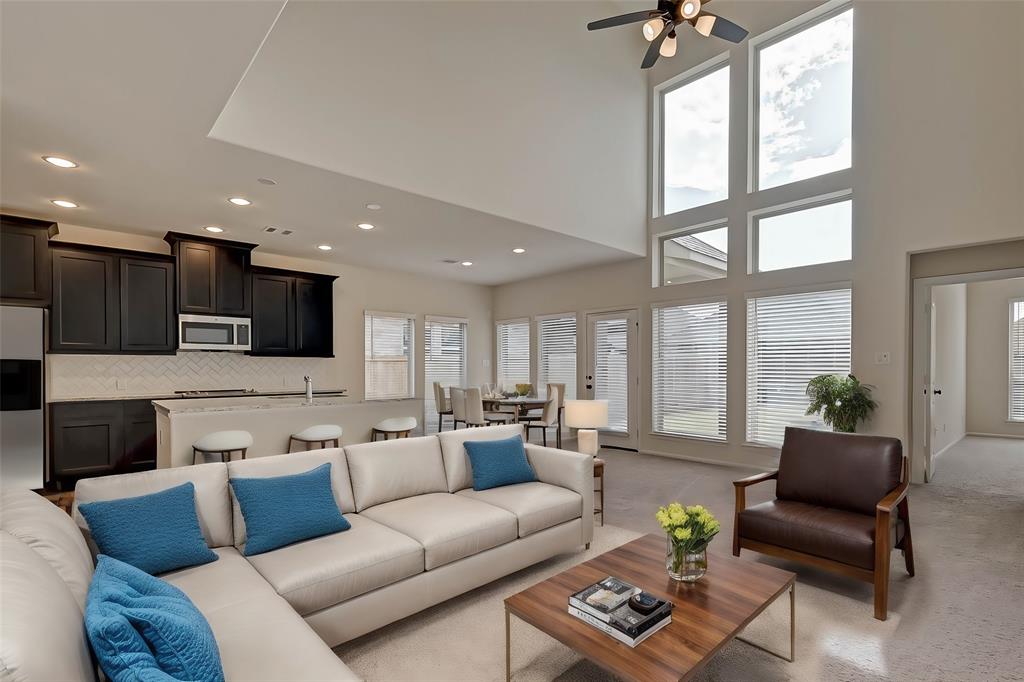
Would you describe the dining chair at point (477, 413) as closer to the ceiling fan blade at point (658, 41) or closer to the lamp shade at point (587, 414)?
the lamp shade at point (587, 414)

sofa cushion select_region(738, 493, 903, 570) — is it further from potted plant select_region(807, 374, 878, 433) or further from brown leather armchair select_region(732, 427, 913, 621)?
potted plant select_region(807, 374, 878, 433)

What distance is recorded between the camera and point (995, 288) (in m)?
8.17

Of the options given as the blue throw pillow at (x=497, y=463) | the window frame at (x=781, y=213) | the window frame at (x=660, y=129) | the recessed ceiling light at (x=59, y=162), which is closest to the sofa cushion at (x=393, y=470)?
the blue throw pillow at (x=497, y=463)

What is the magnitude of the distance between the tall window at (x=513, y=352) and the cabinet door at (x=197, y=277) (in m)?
4.59

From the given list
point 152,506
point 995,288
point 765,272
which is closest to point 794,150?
point 765,272

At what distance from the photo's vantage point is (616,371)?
753 centimetres

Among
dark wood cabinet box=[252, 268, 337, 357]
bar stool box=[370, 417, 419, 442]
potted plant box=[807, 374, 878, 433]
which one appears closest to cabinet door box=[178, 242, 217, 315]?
dark wood cabinet box=[252, 268, 337, 357]

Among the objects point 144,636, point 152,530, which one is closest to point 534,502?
point 152,530

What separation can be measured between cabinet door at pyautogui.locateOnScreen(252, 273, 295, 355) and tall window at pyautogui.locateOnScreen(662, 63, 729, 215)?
5.34 metres

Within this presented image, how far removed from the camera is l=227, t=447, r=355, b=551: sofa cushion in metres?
2.49

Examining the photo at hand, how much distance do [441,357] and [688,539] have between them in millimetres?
6956

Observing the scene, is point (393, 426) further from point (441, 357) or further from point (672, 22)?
point (672, 22)

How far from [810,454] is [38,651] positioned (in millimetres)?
3705

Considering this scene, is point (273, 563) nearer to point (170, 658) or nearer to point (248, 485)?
point (248, 485)
